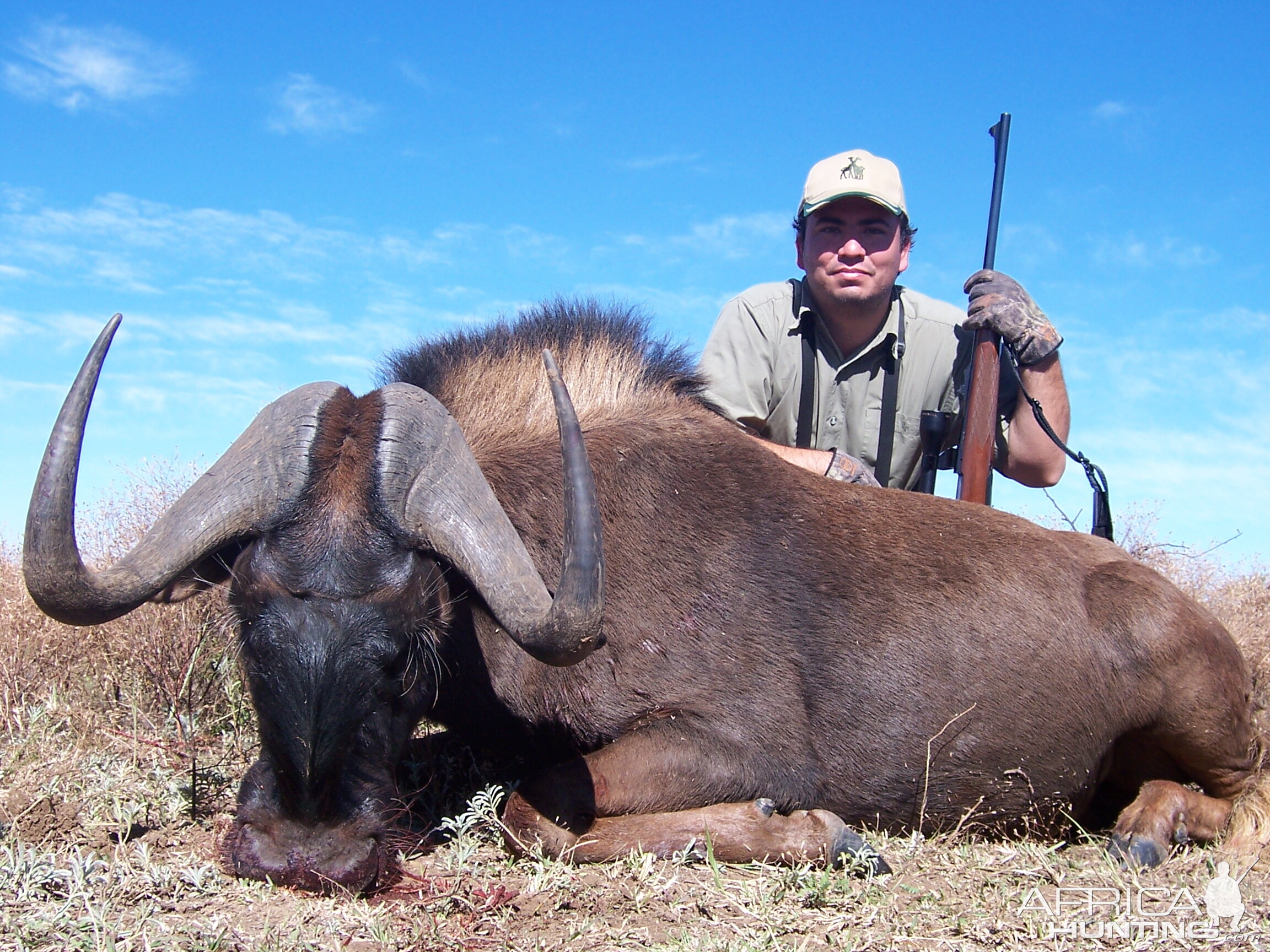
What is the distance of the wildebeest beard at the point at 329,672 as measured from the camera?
2932 mm

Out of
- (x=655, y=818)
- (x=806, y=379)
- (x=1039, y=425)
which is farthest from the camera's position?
(x=806, y=379)

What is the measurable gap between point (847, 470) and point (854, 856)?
6.70 ft

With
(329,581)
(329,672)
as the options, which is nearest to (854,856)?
(329,672)

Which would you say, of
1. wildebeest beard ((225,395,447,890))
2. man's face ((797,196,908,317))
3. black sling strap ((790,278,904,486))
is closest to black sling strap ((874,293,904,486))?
black sling strap ((790,278,904,486))

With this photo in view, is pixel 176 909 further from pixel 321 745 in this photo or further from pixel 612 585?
pixel 612 585

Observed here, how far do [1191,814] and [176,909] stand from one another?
3601 mm

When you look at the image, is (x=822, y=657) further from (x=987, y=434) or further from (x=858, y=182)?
(x=858, y=182)

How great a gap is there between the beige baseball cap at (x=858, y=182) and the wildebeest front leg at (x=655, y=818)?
11.5 ft

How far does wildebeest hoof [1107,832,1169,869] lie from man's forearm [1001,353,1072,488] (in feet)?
8.82

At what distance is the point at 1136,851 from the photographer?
3764mm

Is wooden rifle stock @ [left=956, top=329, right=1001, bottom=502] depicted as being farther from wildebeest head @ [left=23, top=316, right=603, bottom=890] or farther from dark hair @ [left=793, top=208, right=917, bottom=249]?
wildebeest head @ [left=23, top=316, right=603, bottom=890]

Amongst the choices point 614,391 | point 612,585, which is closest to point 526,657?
point 612,585

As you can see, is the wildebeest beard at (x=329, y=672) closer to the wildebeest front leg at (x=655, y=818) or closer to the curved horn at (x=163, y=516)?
the curved horn at (x=163, y=516)

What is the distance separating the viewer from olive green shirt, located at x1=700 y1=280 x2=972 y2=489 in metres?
6.13
